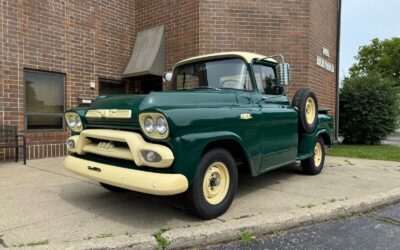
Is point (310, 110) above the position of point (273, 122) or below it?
above

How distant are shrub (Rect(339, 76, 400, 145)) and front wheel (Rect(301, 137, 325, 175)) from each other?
6668 millimetres

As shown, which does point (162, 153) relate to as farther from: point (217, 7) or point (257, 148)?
point (217, 7)

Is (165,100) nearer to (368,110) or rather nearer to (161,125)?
(161,125)

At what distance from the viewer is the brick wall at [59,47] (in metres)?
7.98

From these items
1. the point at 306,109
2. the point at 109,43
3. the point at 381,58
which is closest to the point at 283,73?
the point at 306,109

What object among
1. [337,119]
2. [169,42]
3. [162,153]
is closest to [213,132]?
[162,153]

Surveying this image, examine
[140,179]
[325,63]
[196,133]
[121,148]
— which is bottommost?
[140,179]

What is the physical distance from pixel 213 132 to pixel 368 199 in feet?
7.98

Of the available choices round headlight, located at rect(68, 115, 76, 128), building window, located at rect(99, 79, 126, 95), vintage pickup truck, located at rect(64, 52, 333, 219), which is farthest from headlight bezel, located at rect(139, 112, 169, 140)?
building window, located at rect(99, 79, 126, 95)

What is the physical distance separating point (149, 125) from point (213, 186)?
3.52 feet

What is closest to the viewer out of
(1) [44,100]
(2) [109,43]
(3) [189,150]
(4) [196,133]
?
(3) [189,150]

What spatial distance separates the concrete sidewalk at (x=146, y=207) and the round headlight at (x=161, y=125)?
3.23ft

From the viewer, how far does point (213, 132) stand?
3824mm

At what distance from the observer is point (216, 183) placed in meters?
4.04
